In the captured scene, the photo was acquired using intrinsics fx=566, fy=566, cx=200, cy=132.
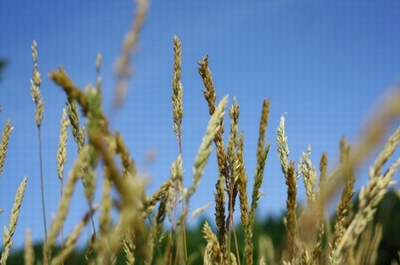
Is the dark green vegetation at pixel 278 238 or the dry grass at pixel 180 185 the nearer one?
the dry grass at pixel 180 185

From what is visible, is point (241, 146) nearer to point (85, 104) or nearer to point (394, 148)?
point (394, 148)

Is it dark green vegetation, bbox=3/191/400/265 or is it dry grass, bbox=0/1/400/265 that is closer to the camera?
dry grass, bbox=0/1/400/265

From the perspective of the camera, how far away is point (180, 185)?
4.45 feet

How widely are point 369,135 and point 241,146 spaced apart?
1.27 m

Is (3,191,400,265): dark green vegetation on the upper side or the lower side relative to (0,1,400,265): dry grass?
upper

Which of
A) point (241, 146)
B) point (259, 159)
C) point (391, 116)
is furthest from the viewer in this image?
point (241, 146)

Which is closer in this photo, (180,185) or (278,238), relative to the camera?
(180,185)

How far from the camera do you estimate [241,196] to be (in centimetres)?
218

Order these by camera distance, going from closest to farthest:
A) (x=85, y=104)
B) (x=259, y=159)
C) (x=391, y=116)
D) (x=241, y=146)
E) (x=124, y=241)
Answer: (x=391, y=116) → (x=85, y=104) → (x=124, y=241) → (x=259, y=159) → (x=241, y=146)

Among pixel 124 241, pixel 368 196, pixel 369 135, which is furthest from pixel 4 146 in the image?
pixel 369 135

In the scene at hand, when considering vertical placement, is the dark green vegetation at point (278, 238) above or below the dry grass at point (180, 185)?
above

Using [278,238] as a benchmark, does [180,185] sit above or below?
below

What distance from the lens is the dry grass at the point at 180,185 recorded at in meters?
1.08

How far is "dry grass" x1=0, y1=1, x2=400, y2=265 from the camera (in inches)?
42.5
